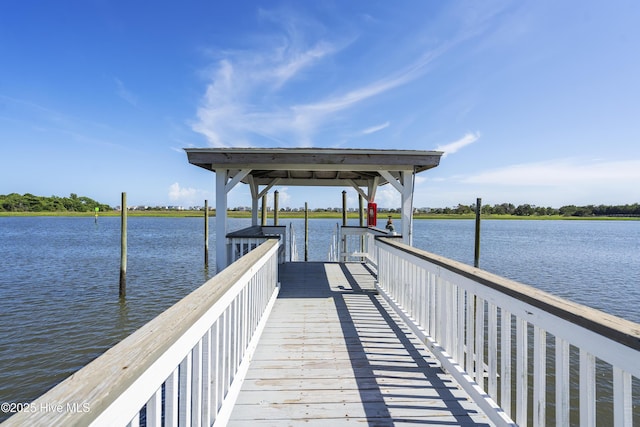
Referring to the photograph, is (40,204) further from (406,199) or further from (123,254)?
(406,199)

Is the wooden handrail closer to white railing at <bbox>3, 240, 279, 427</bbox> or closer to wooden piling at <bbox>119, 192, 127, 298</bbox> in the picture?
white railing at <bbox>3, 240, 279, 427</bbox>

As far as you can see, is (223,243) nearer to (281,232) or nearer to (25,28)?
(281,232)

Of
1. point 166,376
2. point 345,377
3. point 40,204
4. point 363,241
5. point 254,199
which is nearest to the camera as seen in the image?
point 166,376

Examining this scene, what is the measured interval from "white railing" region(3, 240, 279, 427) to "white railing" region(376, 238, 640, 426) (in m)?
1.46

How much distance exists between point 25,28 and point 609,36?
18.3 m

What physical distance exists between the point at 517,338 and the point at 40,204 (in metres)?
96.5

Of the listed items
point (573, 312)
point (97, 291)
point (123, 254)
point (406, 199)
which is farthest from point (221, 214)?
point (97, 291)

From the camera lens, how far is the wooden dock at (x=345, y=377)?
199 cm

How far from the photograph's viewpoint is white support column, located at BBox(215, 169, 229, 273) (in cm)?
562

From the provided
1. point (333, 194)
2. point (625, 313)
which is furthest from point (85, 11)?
point (625, 313)

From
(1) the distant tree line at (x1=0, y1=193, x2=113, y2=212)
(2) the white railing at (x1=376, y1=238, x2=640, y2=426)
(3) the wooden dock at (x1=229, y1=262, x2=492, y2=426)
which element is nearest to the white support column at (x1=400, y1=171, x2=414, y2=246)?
(2) the white railing at (x1=376, y1=238, x2=640, y2=426)

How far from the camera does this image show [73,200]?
78312 millimetres

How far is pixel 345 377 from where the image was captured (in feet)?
8.07

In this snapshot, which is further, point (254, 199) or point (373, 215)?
point (254, 199)
